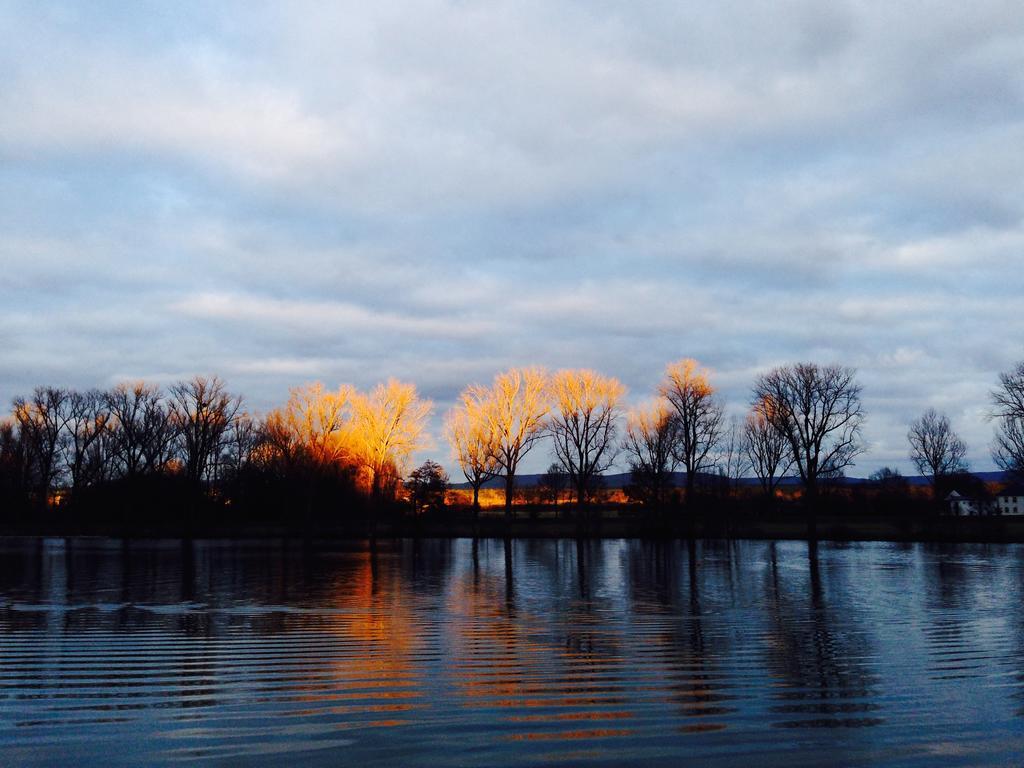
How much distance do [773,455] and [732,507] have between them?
22661 millimetres

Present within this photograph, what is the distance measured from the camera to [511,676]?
10227 mm

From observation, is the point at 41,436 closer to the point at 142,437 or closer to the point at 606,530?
the point at 142,437

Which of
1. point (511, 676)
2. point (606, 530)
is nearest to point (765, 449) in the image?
point (606, 530)

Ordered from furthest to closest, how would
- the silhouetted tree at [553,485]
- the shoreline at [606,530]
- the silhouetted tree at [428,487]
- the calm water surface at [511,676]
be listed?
the silhouetted tree at [553,485] < the silhouetted tree at [428,487] < the shoreline at [606,530] < the calm water surface at [511,676]

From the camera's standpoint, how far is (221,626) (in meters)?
14.7

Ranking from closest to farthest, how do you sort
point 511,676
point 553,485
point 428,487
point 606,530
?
point 511,676, point 606,530, point 428,487, point 553,485

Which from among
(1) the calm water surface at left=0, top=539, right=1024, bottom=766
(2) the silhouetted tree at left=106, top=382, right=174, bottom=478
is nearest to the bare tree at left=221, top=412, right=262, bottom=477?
(2) the silhouetted tree at left=106, top=382, right=174, bottom=478

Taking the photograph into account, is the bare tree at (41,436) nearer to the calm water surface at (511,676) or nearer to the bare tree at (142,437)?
the bare tree at (142,437)

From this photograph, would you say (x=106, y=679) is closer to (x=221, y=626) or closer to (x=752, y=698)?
(x=221, y=626)

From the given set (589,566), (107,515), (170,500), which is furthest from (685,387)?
(107,515)

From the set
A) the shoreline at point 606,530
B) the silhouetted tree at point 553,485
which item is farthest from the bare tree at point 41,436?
the silhouetted tree at point 553,485

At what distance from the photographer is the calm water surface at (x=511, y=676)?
7.05m

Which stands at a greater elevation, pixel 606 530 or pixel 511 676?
pixel 511 676

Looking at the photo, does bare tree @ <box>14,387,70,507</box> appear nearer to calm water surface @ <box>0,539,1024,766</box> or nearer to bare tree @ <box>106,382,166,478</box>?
bare tree @ <box>106,382,166,478</box>
